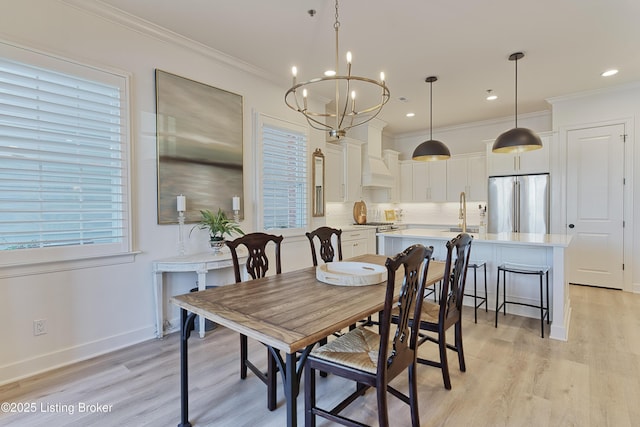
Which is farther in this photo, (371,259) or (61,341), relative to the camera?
(371,259)

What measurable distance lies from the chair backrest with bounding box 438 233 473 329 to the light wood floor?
48cm

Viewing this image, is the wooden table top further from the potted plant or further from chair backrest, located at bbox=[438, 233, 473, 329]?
the potted plant

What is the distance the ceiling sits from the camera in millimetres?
2734

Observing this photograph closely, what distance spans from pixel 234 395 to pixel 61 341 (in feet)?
5.11

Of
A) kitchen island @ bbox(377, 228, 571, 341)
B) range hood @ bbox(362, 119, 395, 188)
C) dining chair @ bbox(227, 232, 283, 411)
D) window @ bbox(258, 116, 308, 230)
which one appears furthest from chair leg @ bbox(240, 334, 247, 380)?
range hood @ bbox(362, 119, 395, 188)

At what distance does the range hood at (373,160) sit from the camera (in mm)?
6074

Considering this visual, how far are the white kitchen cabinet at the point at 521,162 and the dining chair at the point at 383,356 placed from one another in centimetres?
448

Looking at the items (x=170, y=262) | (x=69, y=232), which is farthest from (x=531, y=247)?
(x=69, y=232)

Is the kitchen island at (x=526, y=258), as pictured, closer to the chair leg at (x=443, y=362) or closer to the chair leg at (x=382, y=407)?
the chair leg at (x=443, y=362)

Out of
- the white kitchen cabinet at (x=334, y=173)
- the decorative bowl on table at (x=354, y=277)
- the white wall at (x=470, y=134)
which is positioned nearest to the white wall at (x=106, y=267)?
the decorative bowl on table at (x=354, y=277)

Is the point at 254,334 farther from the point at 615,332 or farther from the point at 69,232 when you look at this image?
the point at 615,332

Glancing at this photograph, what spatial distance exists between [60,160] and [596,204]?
664 centimetres

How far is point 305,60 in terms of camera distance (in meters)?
3.73

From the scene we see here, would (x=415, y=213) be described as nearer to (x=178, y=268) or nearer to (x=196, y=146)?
(x=196, y=146)
